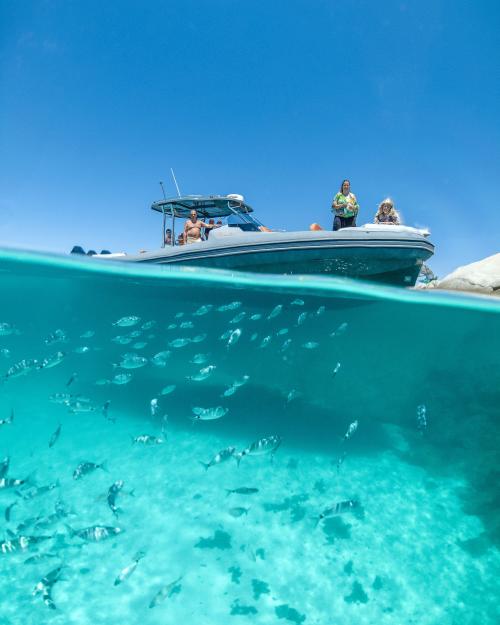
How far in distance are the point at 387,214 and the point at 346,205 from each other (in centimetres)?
112

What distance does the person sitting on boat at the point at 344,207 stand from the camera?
866cm

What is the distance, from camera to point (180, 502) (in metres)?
7.90

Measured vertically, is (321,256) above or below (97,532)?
above

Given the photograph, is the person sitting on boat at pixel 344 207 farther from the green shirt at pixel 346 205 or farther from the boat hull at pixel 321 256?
the boat hull at pixel 321 256

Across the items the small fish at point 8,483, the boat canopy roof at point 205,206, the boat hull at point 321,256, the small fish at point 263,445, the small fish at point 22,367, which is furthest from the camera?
the boat canopy roof at point 205,206

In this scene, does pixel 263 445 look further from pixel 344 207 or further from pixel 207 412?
pixel 344 207

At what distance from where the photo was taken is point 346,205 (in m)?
8.69

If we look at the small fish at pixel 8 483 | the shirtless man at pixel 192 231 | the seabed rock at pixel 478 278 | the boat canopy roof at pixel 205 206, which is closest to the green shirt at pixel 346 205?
the boat canopy roof at pixel 205 206

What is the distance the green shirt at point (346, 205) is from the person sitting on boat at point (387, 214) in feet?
2.17

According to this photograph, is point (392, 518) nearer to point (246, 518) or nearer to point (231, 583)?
point (246, 518)

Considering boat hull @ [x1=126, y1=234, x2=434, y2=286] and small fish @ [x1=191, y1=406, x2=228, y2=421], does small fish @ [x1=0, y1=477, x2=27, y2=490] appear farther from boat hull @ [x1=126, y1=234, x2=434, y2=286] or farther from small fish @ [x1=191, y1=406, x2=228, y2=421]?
boat hull @ [x1=126, y1=234, x2=434, y2=286]

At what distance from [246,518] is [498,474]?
6.52 m

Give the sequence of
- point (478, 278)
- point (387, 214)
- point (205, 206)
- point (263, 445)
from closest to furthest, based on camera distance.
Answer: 1. point (263, 445)
2. point (387, 214)
3. point (205, 206)
4. point (478, 278)

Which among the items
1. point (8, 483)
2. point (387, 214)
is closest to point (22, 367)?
point (8, 483)
